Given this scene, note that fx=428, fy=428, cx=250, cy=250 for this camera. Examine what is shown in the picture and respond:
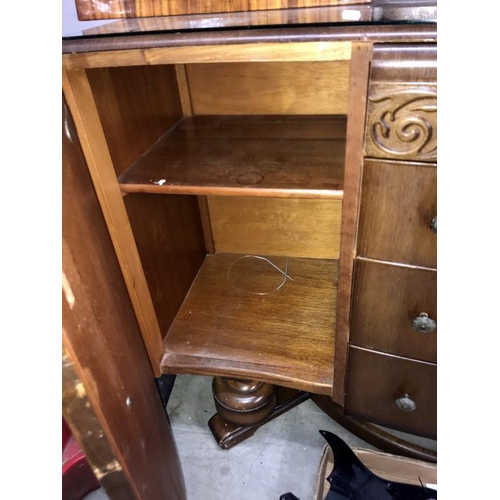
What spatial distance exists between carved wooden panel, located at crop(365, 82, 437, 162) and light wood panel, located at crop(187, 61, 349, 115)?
1.29 feet

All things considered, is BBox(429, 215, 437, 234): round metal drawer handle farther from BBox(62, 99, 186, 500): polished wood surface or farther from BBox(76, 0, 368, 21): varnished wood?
BBox(62, 99, 186, 500): polished wood surface

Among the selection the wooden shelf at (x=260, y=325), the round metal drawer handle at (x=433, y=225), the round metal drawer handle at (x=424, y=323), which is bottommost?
the wooden shelf at (x=260, y=325)

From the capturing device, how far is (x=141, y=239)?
0.81 m

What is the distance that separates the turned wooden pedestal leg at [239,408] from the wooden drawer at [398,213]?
57 centimetres

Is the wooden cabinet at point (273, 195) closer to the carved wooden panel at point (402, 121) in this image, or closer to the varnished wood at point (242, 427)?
the carved wooden panel at point (402, 121)

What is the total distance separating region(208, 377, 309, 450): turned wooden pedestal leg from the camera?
1067mm

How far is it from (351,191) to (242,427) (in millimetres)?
783

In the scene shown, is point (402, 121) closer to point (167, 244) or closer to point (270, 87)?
point (270, 87)

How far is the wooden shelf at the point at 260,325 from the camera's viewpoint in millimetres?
865

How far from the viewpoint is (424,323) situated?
26.3 inches

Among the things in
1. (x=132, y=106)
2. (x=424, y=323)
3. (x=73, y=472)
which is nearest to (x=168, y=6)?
(x=132, y=106)

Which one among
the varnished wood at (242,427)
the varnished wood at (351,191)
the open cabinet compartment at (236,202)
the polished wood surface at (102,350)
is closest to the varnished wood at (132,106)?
the open cabinet compartment at (236,202)
